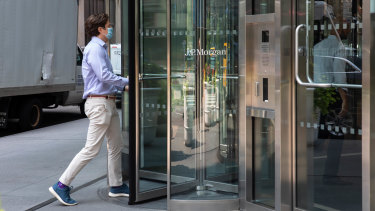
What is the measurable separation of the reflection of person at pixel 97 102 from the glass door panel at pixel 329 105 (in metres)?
1.97

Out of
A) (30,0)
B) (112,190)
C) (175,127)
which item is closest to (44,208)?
(112,190)

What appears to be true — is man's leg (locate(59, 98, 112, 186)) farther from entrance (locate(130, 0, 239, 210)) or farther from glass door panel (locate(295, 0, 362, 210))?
glass door panel (locate(295, 0, 362, 210))

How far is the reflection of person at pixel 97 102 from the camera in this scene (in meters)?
6.48

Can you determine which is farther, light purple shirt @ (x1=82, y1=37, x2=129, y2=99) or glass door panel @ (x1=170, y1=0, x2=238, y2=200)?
light purple shirt @ (x1=82, y1=37, x2=129, y2=99)

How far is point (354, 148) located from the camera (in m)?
4.72

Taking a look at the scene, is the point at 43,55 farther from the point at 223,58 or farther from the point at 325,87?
the point at 325,87

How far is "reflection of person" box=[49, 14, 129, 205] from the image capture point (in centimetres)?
648

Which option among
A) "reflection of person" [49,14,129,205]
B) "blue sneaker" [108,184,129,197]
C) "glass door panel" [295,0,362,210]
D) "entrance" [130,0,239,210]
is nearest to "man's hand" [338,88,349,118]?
"glass door panel" [295,0,362,210]

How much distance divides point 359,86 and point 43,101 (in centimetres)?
1165

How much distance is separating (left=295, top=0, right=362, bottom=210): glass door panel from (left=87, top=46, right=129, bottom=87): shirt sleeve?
189 cm

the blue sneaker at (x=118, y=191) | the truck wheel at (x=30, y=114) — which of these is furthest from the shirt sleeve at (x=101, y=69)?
the truck wheel at (x=30, y=114)

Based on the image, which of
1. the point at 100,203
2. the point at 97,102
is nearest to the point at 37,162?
the point at 100,203

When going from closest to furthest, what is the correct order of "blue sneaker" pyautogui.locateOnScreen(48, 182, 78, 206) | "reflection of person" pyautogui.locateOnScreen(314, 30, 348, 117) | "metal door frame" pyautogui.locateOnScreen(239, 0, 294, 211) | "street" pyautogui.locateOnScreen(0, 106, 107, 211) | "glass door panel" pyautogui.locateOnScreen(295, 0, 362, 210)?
"glass door panel" pyautogui.locateOnScreen(295, 0, 362, 210) → "reflection of person" pyautogui.locateOnScreen(314, 30, 348, 117) → "metal door frame" pyautogui.locateOnScreen(239, 0, 294, 211) → "blue sneaker" pyautogui.locateOnScreen(48, 182, 78, 206) → "street" pyautogui.locateOnScreen(0, 106, 107, 211)

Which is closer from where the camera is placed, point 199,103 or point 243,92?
point 243,92
